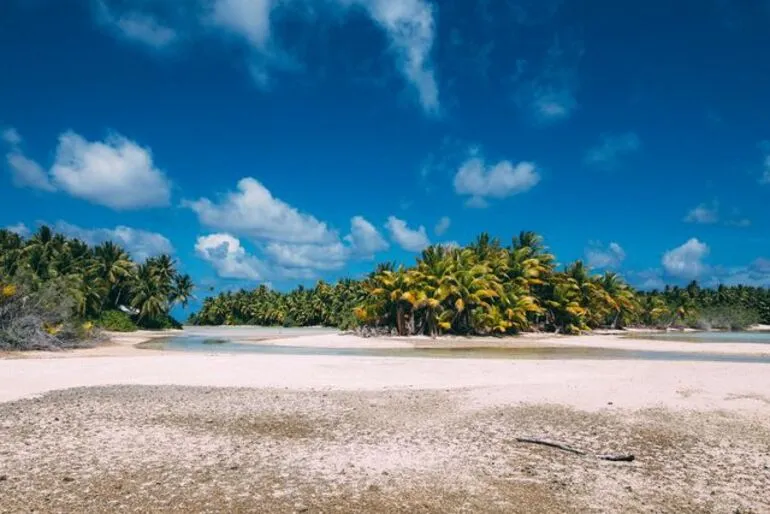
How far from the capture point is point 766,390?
50.4ft

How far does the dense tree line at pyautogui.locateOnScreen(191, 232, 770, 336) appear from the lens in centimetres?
5528

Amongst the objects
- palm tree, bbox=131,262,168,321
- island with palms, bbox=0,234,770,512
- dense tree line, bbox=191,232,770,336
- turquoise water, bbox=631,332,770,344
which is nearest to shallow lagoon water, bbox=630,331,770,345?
turquoise water, bbox=631,332,770,344

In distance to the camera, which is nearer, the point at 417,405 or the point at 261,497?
the point at 261,497

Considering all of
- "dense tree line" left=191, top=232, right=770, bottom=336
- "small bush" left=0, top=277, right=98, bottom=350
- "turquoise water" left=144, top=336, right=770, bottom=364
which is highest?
"dense tree line" left=191, top=232, right=770, bottom=336

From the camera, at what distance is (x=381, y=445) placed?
937cm

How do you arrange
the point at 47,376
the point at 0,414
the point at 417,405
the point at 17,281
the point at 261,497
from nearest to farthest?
the point at 261,497
the point at 0,414
the point at 417,405
the point at 47,376
the point at 17,281

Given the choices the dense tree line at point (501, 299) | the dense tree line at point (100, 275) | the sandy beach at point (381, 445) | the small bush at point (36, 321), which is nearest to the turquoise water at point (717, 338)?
the dense tree line at point (501, 299)

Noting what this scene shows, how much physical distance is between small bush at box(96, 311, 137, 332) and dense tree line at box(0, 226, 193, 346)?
0.37 feet

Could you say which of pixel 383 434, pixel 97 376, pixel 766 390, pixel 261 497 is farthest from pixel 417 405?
pixel 97 376

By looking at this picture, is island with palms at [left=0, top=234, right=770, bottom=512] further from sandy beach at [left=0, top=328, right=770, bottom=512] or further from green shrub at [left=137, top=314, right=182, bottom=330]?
green shrub at [left=137, top=314, right=182, bottom=330]

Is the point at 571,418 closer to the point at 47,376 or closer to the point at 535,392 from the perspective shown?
the point at 535,392

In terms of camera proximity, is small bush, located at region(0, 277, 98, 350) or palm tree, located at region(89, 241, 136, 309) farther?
palm tree, located at region(89, 241, 136, 309)

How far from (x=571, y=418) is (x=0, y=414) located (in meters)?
11.7

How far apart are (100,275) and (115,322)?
8.73 meters
